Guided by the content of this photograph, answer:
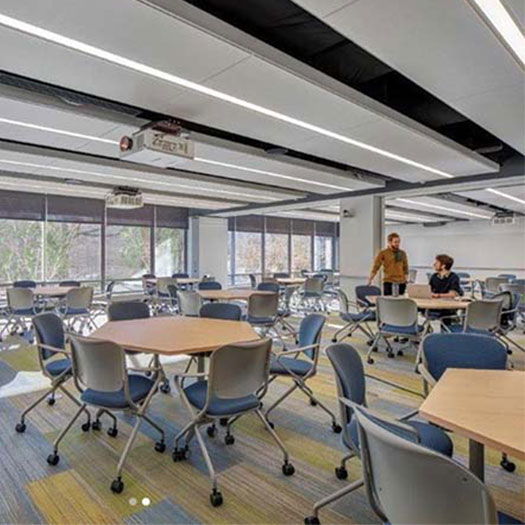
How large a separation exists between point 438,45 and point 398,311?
285 cm

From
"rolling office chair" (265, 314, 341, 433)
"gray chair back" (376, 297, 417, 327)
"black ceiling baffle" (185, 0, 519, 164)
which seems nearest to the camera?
"black ceiling baffle" (185, 0, 519, 164)

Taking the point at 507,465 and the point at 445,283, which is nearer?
the point at 507,465

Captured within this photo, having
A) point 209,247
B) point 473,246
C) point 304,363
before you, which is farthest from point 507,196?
point 304,363

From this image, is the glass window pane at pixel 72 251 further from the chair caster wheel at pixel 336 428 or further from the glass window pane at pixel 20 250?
the chair caster wheel at pixel 336 428

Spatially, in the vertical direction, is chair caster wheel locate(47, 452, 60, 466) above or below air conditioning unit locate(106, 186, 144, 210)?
below

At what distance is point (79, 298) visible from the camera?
6516mm

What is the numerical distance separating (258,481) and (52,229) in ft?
27.5

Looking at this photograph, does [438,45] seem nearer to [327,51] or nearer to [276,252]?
[327,51]

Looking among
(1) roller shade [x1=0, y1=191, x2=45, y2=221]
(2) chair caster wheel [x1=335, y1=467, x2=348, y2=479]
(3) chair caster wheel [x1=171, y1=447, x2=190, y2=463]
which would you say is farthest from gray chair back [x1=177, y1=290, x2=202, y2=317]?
(1) roller shade [x1=0, y1=191, x2=45, y2=221]

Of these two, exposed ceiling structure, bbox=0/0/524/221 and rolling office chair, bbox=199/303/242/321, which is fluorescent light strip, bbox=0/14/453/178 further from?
rolling office chair, bbox=199/303/242/321

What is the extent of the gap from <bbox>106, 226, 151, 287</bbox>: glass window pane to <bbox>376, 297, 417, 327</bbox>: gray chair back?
23.5 feet

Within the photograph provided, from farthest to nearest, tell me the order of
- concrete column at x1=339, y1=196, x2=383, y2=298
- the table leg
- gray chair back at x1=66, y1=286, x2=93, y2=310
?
concrete column at x1=339, y1=196, x2=383, y2=298, gray chair back at x1=66, y1=286, x2=93, y2=310, the table leg

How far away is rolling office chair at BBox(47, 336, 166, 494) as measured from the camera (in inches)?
93.4

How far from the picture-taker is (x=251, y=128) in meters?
4.43
